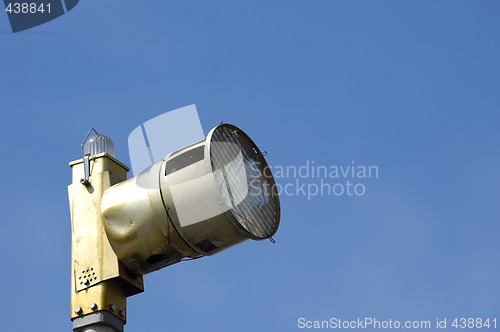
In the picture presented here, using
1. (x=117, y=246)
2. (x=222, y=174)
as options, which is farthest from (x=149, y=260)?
(x=222, y=174)

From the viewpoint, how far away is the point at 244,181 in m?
10.9

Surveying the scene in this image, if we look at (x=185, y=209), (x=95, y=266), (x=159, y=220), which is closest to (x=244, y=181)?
(x=185, y=209)

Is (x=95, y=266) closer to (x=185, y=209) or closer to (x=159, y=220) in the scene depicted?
(x=159, y=220)

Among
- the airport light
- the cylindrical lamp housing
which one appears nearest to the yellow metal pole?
the airport light

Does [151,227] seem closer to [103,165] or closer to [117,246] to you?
[117,246]

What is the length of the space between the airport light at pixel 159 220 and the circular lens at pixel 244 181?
1 centimetres

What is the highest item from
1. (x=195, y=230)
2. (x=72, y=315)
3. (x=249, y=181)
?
(x=249, y=181)

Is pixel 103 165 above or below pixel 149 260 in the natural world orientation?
above

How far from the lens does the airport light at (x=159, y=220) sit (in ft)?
34.0

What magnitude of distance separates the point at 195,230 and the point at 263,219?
2.61ft

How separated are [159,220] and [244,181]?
97 centimetres

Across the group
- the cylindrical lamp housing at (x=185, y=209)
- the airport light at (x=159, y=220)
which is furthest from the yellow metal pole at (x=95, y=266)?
the cylindrical lamp housing at (x=185, y=209)

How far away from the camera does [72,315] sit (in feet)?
34.2

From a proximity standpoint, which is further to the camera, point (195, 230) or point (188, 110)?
point (188, 110)
